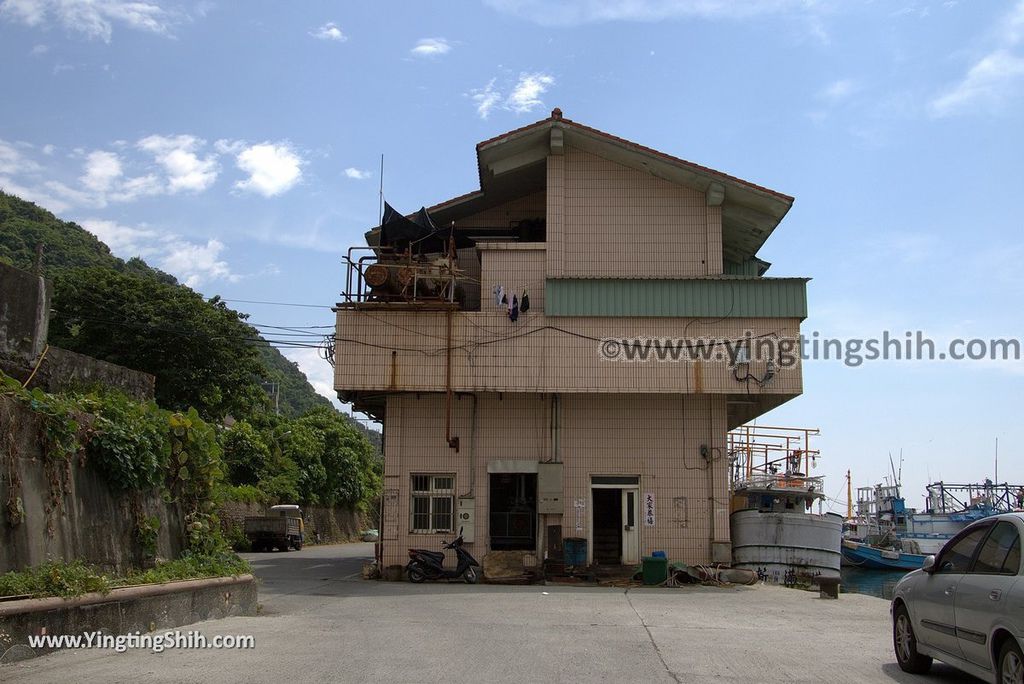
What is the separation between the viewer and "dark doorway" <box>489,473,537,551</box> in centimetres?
2009

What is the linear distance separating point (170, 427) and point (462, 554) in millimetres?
8535

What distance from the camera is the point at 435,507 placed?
65.5 ft

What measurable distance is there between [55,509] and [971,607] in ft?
30.0

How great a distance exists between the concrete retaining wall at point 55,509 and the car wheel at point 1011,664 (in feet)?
28.9

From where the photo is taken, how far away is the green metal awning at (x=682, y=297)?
1977 centimetres

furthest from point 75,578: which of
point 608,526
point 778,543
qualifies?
point 778,543

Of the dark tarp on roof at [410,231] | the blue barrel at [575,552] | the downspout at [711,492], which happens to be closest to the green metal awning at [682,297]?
the downspout at [711,492]

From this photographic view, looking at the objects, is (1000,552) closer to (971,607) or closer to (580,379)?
(971,607)

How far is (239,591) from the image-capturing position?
1221 cm

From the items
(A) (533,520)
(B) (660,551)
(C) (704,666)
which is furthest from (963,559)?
(A) (533,520)

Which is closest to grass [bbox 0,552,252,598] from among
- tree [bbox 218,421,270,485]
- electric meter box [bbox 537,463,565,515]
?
electric meter box [bbox 537,463,565,515]

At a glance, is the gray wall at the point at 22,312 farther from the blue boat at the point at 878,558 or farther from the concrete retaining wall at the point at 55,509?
the blue boat at the point at 878,558

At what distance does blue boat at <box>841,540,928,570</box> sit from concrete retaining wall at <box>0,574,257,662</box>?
132 feet

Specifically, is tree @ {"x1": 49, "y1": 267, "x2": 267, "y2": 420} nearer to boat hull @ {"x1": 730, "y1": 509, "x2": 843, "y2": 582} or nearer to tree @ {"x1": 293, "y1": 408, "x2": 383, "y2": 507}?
tree @ {"x1": 293, "y1": 408, "x2": 383, "y2": 507}
